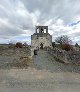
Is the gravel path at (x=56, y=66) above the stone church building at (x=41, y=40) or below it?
below

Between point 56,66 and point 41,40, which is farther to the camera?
point 41,40

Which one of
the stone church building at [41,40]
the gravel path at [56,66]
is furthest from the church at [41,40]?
the gravel path at [56,66]

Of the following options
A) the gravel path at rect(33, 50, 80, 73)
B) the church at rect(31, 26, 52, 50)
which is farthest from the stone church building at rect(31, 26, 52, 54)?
the gravel path at rect(33, 50, 80, 73)

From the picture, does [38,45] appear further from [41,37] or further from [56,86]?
[56,86]

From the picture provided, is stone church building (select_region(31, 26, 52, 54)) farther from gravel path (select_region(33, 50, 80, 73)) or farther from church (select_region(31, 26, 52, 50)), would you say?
gravel path (select_region(33, 50, 80, 73))

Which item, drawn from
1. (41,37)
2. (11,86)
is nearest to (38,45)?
(41,37)

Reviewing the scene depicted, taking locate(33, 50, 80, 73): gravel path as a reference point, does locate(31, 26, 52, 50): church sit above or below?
above

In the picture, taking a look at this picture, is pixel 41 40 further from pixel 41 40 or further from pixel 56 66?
pixel 56 66

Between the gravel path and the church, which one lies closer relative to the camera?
the gravel path

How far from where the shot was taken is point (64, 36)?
100375 mm

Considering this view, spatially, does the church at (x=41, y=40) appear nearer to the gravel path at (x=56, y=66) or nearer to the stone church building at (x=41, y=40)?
the stone church building at (x=41, y=40)

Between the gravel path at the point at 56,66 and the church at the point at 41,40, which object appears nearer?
the gravel path at the point at 56,66

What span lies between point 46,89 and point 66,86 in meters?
1.05

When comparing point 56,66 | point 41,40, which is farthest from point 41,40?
point 56,66
